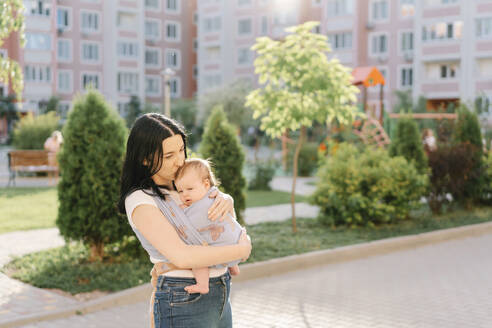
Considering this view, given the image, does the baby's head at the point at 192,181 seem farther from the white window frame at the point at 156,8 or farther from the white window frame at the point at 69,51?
the white window frame at the point at 156,8

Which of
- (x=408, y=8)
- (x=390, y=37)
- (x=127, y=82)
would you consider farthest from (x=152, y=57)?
(x=408, y=8)

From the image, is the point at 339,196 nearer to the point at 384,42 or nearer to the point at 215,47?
the point at 384,42

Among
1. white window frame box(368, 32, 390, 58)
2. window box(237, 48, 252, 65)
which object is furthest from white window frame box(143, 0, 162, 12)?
white window frame box(368, 32, 390, 58)

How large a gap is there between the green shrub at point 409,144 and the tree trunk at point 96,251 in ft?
23.8

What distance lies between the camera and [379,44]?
182 ft

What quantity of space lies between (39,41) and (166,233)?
60.4 metres

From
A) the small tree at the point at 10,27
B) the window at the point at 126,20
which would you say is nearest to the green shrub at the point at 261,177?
the small tree at the point at 10,27

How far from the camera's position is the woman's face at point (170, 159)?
115 inches

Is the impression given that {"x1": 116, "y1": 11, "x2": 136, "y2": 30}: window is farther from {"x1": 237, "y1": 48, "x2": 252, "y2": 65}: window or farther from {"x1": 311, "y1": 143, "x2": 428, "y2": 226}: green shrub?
{"x1": 311, "y1": 143, "x2": 428, "y2": 226}: green shrub

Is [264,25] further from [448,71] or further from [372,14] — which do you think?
[448,71]

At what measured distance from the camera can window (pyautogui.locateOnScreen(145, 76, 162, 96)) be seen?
68.6 metres

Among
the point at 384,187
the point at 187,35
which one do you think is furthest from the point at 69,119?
the point at 187,35

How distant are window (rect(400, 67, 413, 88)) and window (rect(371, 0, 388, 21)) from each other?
187 inches

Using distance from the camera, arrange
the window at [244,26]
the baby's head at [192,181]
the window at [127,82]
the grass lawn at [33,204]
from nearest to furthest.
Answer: the baby's head at [192,181], the grass lawn at [33,204], the window at [127,82], the window at [244,26]
